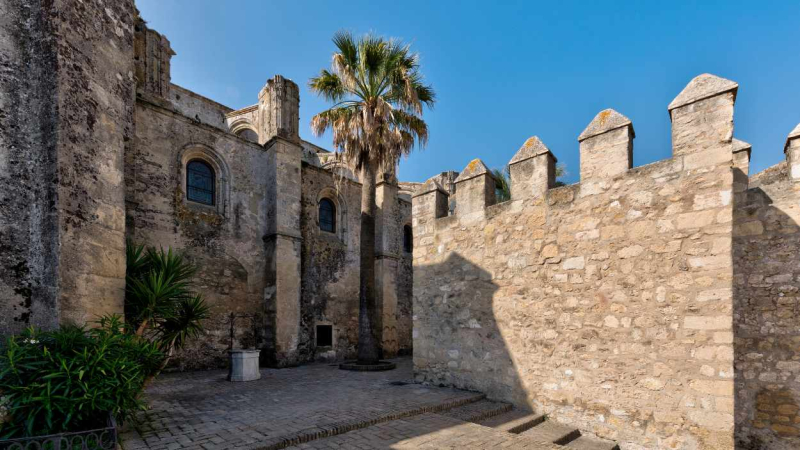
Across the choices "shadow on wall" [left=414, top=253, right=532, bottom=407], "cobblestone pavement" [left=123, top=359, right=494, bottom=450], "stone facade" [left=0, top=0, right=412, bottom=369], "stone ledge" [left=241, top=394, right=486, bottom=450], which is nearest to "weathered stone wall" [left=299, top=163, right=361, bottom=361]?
"stone facade" [left=0, top=0, right=412, bottom=369]

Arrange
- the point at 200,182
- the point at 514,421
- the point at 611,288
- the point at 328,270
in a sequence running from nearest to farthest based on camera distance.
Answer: the point at 611,288, the point at 514,421, the point at 200,182, the point at 328,270

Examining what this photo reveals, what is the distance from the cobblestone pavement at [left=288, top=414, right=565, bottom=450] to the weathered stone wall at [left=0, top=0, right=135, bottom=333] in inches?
147

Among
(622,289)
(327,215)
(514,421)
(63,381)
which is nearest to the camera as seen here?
(63,381)

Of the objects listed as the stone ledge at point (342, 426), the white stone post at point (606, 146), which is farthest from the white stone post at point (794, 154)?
the stone ledge at point (342, 426)

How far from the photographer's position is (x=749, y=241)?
5.23 metres

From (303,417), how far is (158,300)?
3031 millimetres

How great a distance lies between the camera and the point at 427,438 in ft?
14.9

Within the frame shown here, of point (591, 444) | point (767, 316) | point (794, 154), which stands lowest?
point (591, 444)

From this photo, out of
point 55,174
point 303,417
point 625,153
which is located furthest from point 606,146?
point 55,174

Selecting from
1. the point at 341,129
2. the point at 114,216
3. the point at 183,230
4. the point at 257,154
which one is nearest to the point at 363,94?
the point at 341,129

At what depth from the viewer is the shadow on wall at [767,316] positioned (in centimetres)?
487

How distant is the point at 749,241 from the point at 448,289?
4.61 metres

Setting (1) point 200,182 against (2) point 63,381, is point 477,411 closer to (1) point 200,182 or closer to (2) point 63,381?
(2) point 63,381

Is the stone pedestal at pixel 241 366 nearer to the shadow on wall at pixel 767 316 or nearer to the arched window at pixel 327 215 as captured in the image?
the arched window at pixel 327 215
